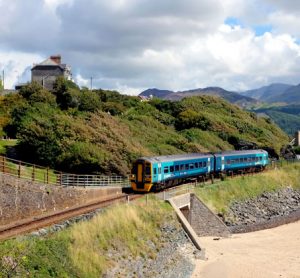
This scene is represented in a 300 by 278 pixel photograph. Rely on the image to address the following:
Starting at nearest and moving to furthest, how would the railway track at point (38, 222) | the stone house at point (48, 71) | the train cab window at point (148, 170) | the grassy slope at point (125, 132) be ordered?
the railway track at point (38, 222), the train cab window at point (148, 170), the grassy slope at point (125, 132), the stone house at point (48, 71)

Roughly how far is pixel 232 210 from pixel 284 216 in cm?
709

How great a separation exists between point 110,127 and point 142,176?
1665 cm

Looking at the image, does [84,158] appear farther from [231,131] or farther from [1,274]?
[231,131]

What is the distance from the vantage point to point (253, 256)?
3528cm

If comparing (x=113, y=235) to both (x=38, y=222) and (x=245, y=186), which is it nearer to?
(x=38, y=222)

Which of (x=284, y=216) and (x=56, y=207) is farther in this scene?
(x=284, y=216)

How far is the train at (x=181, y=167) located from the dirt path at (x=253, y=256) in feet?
18.0

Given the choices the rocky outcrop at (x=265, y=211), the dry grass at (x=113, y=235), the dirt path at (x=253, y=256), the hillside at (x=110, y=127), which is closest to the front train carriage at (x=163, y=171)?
the rocky outcrop at (x=265, y=211)

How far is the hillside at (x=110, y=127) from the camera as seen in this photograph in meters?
46.2

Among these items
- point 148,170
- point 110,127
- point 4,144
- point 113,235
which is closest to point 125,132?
point 110,127

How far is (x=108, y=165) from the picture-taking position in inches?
1839

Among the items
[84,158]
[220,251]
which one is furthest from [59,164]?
[220,251]

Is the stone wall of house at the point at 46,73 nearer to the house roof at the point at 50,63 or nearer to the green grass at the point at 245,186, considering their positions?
the house roof at the point at 50,63

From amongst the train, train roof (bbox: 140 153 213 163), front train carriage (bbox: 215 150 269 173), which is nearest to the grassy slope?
train roof (bbox: 140 153 213 163)
